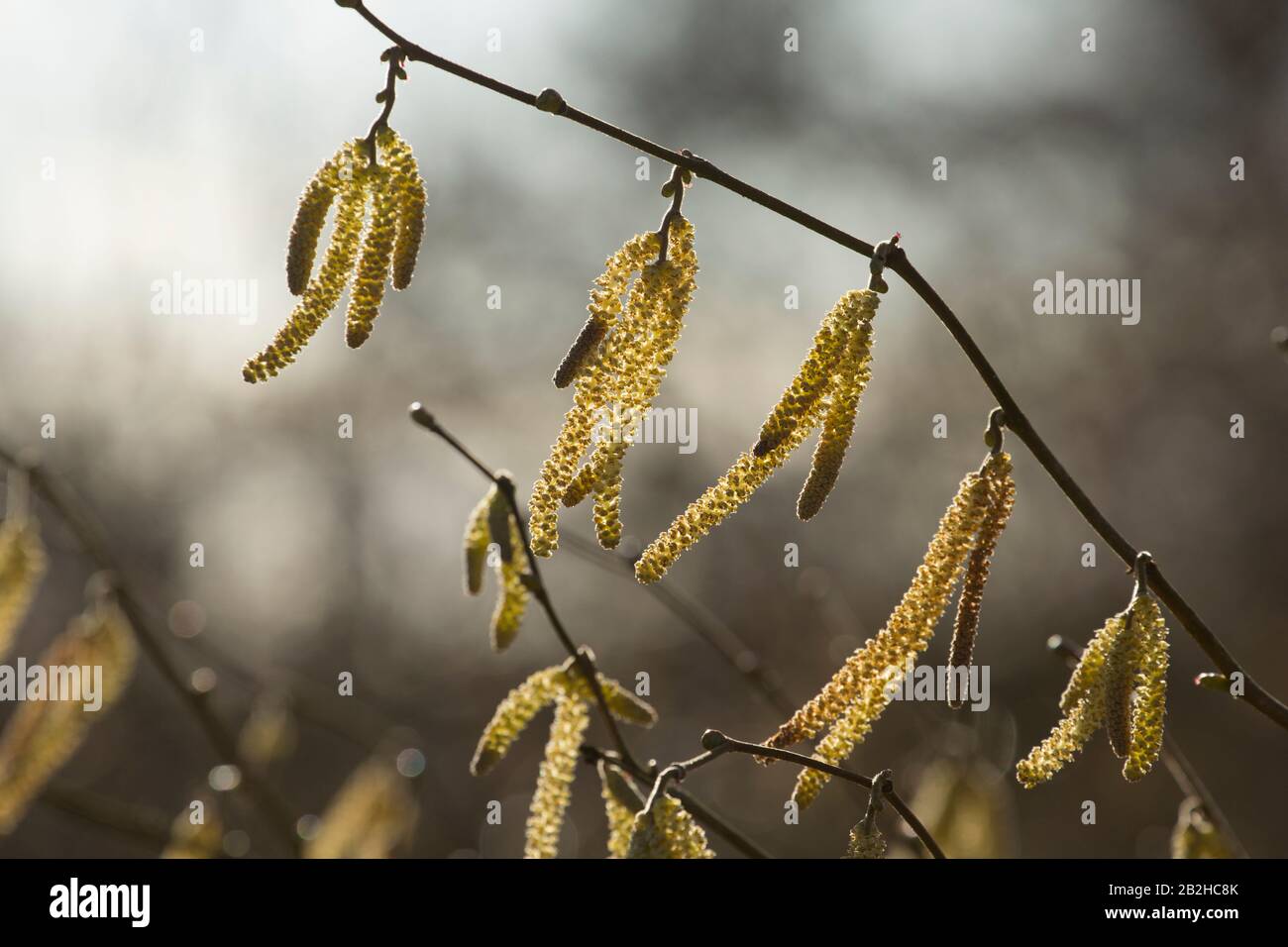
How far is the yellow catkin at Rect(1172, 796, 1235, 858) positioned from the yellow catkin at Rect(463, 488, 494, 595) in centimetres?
98

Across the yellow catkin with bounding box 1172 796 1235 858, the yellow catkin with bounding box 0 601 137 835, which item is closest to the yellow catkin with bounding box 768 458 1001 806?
the yellow catkin with bounding box 1172 796 1235 858

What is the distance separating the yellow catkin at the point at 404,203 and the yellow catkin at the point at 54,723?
95 cm

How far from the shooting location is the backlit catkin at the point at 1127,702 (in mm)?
1257

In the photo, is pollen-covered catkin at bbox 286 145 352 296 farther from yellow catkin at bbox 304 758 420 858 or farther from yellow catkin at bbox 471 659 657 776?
yellow catkin at bbox 304 758 420 858

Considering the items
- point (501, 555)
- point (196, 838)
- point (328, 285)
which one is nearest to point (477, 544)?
point (501, 555)

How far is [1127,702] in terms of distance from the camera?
126cm

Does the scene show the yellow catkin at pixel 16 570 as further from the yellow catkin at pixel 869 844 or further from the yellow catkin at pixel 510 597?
the yellow catkin at pixel 869 844

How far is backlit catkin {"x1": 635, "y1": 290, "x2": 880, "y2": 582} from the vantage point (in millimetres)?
1263

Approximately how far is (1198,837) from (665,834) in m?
0.82

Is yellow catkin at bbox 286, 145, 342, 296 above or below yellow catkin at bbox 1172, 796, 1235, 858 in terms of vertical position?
above

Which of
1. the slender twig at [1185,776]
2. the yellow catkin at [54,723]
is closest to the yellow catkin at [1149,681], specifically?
the slender twig at [1185,776]

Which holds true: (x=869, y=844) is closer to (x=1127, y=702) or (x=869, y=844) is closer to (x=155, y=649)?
(x=1127, y=702)

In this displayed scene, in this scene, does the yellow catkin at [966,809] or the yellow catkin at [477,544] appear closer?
the yellow catkin at [477,544]

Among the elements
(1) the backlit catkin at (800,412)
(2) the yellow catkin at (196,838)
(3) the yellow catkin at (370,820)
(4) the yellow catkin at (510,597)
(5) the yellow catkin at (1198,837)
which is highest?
(1) the backlit catkin at (800,412)
